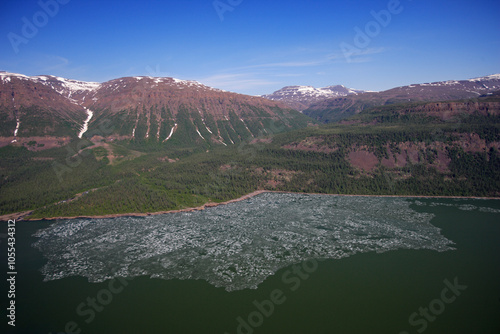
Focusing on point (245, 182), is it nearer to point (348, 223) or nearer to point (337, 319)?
point (348, 223)

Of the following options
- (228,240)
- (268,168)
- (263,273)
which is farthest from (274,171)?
(263,273)

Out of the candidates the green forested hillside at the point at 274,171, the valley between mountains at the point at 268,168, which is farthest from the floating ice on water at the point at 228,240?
the green forested hillside at the point at 274,171

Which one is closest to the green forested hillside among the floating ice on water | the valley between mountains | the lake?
the valley between mountains

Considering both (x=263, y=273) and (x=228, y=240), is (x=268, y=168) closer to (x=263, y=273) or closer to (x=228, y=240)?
(x=228, y=240)

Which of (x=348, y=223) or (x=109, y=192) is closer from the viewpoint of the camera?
(x=348, y=223)

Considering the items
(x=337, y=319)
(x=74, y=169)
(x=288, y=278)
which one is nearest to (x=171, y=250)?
(x=288, y=278)

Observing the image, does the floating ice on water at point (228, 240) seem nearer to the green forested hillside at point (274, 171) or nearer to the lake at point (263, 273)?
the lake at point (263, 273)
